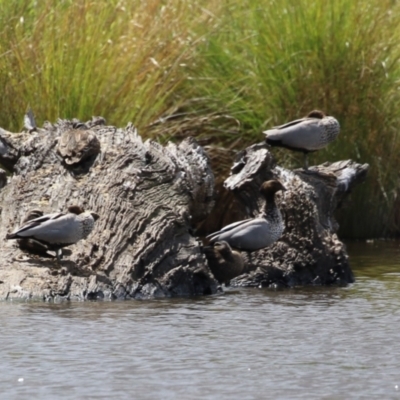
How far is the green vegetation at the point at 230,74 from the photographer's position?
41.6 ft

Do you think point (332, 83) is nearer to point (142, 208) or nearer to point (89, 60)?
point (89, 60)

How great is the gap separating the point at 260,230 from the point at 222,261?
0.39 meters

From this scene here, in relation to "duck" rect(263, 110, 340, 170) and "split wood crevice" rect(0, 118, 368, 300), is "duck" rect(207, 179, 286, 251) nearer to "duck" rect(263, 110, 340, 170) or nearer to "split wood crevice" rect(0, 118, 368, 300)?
"split wood crevice" rect(0, 118, 368, 300)

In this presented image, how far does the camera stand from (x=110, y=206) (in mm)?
9828

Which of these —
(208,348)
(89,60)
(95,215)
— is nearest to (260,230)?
(95,215)

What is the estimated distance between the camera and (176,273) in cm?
950

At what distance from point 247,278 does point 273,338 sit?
2.49 m

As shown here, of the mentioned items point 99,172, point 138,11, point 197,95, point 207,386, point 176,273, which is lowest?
point 207,386

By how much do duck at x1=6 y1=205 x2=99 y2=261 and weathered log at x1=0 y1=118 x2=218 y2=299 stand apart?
0.54 ft

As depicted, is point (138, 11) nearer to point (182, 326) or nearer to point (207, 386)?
point (182, 326)

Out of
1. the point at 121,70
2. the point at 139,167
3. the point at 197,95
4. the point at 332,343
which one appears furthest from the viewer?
the point at 197,95

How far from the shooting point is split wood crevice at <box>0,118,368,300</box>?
928 cm

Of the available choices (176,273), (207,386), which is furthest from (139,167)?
(207,386)

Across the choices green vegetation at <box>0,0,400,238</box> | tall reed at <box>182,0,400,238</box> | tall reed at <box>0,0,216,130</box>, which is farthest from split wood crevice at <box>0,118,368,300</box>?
tall reed at <box>182,0,400,238</box>
